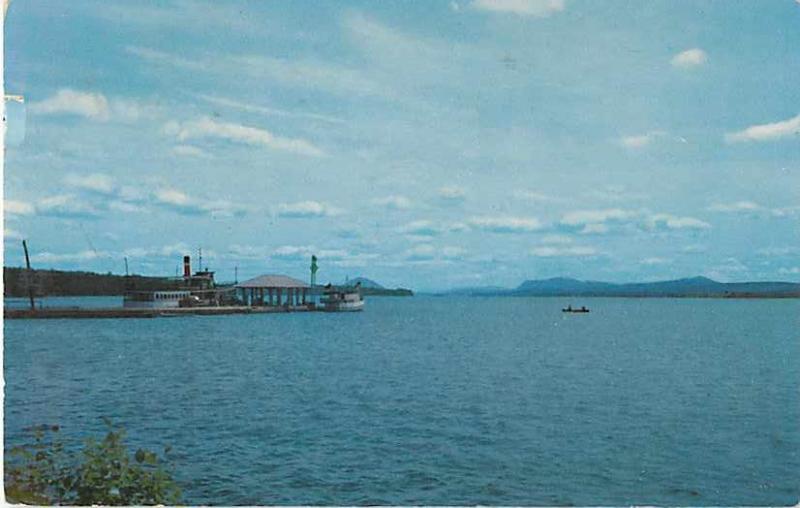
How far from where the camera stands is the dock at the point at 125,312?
30953mm

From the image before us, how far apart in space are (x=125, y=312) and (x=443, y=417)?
26763 mm

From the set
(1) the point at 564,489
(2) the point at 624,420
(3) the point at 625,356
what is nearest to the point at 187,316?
(3) the point at 625,356

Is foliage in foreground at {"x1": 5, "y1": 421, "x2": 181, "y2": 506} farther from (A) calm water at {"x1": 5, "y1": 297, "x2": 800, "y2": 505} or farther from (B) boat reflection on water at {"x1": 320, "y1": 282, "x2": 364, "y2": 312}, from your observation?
(B) boat reflection on water at {"x1": 320, "y1": 282, "x2": 364, "y2": 312}

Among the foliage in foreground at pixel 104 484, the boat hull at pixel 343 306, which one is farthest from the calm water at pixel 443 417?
the boat hull at pixel 343 306

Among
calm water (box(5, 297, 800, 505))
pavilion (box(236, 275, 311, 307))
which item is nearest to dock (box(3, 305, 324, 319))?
pavilion (box(236, 275, 311, 307))

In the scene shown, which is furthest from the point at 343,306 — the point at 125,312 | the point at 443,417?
the point at 443,417

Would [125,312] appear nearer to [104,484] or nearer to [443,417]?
[443,417]

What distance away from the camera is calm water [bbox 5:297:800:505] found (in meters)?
6.70

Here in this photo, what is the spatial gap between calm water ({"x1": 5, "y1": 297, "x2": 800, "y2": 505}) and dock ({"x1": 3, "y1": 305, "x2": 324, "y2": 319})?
10358 mm

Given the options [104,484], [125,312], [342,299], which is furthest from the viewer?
[342,299]

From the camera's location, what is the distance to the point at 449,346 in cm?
2295

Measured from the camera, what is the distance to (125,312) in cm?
3369

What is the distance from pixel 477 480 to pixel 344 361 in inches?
456

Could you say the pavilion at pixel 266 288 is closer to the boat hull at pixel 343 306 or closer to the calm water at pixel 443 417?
the boat hull at pixel 343 306
